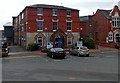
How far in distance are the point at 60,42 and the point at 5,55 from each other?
1357cm

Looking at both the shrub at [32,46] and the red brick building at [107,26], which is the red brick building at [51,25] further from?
the red brick building at [107,26]

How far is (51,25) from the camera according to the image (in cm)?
3941

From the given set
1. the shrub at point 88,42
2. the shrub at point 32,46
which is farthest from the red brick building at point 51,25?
the shrub at point 88,42

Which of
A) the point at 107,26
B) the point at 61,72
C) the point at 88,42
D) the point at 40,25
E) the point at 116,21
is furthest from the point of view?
the point at 116,21

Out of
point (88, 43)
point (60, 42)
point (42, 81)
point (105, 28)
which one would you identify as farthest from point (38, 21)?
point (42, 81)

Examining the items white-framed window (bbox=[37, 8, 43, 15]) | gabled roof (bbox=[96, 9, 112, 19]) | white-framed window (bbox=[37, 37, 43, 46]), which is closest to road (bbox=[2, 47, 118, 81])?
white-framed window (bbox=[37, 37, 43, 46])

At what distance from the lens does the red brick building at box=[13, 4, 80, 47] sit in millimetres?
38000

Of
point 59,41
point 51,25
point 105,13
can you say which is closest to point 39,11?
point 51,25

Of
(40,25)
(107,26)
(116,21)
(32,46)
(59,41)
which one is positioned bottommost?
(32,46)

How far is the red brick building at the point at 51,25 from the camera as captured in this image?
38.0 m

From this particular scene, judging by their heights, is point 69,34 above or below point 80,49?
above

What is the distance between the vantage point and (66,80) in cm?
1176

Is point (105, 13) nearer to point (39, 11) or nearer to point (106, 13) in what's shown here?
point (106, 13)

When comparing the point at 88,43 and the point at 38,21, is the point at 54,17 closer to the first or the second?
the point at 38,21
